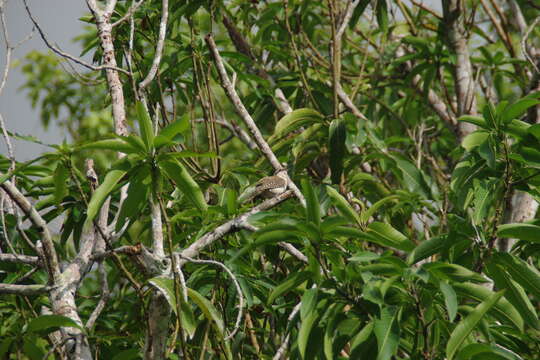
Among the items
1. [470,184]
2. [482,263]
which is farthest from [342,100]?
[482,263]

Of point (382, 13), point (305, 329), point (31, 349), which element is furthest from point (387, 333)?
point (382, 13)

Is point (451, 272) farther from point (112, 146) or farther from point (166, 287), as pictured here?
point (112, 146)

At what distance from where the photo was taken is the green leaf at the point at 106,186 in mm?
1432

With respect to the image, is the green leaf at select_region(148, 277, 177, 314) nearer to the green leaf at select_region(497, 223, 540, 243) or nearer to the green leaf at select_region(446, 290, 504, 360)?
the green leaf at select_region(446, 290, 504, 360)

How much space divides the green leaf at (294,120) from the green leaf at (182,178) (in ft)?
2.70

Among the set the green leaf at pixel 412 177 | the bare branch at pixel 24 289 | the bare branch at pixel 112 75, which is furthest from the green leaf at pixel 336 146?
the bare branch at pixel 24 289

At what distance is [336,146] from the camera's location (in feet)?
7.54

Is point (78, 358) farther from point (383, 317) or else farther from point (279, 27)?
point (279, 27)

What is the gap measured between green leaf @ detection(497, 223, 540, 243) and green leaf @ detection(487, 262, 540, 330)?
0.09m

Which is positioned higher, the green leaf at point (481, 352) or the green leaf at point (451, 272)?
the green leaf at point (451, 272)

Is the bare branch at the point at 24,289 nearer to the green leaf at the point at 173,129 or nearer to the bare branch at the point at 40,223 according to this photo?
the bare branch at the point at 40,223

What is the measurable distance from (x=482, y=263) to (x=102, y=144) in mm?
937

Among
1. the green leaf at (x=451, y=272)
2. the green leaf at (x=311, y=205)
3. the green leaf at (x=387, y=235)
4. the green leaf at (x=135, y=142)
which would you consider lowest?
the green leaf at (x=451, y=272)

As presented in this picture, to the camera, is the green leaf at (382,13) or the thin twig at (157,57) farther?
the green leaf at (382,13)
